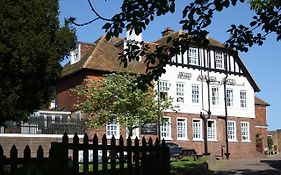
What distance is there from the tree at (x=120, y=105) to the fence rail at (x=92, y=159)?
21398 mm

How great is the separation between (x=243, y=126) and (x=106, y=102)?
20.6 meters

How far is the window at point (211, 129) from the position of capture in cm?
4434

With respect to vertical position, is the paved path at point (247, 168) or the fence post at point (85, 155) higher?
the fence post at point (85, 155)

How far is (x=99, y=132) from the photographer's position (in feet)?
125

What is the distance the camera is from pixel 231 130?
45875 millimetres

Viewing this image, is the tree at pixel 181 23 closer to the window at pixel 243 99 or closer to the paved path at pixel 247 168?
the paved path at pixel 247 168

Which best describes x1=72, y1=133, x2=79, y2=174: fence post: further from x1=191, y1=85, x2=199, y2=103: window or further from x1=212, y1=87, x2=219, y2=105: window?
x1=212, y1=87, x2=219, y2=105: window

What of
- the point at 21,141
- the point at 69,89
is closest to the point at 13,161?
the point at 21,141

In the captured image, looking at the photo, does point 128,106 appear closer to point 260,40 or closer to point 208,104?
point 208,104

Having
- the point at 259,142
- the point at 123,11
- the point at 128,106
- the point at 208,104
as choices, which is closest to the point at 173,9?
the point at 123,11

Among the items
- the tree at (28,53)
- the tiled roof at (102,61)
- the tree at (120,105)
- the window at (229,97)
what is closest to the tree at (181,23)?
the tree at (28,53)

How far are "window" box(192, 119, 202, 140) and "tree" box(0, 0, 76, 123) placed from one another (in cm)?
2751

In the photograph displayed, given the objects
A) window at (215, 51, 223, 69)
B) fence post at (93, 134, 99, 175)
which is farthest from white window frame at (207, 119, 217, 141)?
fence post at (93, 134, 99, 175)

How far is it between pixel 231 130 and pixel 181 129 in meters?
6.23
